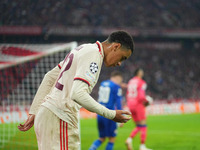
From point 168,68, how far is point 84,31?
8751 millimetres

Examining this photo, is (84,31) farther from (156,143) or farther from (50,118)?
(50,118)

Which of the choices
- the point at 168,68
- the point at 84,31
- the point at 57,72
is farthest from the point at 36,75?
the point at 168,68

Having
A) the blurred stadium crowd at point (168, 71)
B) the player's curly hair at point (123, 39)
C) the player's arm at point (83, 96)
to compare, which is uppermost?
the blurred stadium crowd at point (168, 71)

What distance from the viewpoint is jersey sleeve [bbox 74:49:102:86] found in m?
2.42

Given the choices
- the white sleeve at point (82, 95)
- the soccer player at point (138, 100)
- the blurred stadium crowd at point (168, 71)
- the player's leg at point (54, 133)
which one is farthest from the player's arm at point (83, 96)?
the blurred stadium crowd at point (168, 71)

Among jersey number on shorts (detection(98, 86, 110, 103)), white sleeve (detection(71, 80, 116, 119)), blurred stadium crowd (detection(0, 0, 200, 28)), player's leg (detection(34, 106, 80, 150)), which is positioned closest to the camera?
white sleeve (detection(71, 80, 116, 119))

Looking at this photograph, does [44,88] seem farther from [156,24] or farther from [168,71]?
[156,24]

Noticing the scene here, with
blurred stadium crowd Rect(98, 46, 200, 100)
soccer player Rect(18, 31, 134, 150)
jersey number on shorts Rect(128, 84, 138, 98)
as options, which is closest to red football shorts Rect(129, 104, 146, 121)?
jersey number on shorts Rect(128, 84, 138, 98)

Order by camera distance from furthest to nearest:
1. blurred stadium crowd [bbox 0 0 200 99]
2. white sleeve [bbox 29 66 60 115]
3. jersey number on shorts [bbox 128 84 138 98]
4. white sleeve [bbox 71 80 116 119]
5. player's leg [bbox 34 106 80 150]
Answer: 1. blurred stadium crowd [bbox 0 0 200 99]
2. jersey number on shorts [bbox 128 84 138 98]
3. white sleeve [bbox 29 66 60 115]
4. player's leg [bbox 34 106 80 150]
5. white sleeve [bbox 71 80 116 119]

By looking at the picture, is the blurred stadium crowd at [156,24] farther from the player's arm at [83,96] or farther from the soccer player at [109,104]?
the player's arm at [83,96]

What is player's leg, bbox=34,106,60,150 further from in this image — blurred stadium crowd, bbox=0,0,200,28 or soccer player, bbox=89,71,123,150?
blurred stadium crowd, bbox=0,0,200,28

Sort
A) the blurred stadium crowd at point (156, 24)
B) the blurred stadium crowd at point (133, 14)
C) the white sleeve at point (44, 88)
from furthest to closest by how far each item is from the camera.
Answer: the blurred stadium crowd at point (156, 24), the blurred stadium crowd at point (133, 14), the white sleeve at point (44, 88)

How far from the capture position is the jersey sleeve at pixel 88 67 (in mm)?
2422

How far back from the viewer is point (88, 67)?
245 centimetres
